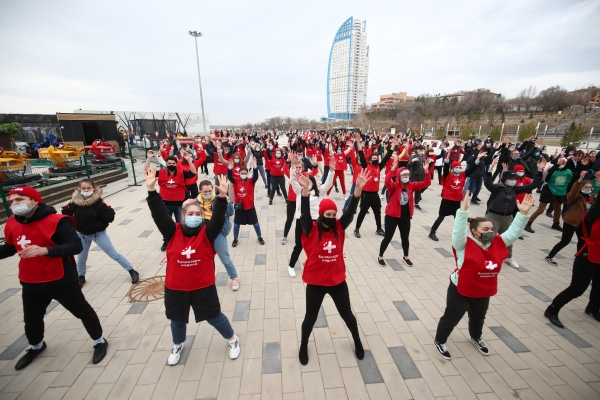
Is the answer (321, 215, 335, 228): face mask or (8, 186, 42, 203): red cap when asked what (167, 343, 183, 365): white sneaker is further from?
(321, 215, 335, 228): face mask

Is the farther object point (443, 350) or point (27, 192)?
point (443, 350)

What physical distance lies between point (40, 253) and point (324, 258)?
275cm

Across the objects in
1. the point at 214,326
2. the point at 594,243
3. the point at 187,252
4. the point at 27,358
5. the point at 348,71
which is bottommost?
the point at 27,358

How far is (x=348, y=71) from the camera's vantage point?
410ft

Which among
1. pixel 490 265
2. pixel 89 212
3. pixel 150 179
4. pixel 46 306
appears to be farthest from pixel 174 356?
pixel 490 265

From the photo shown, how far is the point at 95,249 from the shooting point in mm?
6016

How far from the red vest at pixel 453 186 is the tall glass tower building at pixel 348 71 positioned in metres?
129

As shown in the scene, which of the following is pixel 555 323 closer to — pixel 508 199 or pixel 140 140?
pixel 508 199

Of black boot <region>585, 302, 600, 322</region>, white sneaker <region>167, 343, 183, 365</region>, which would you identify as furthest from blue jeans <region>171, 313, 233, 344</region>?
black boot <region>585, 302, 600, 322</region>

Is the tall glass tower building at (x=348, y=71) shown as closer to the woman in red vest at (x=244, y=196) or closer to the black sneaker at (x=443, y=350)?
the woman in red vest at (x=244, y=196)

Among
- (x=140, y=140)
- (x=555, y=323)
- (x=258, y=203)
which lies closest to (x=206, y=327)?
(x=555, y=323)

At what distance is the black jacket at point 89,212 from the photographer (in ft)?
13.1

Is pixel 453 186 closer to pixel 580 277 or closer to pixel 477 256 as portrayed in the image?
pixel 580 277

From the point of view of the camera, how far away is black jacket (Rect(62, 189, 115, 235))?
158 inches
